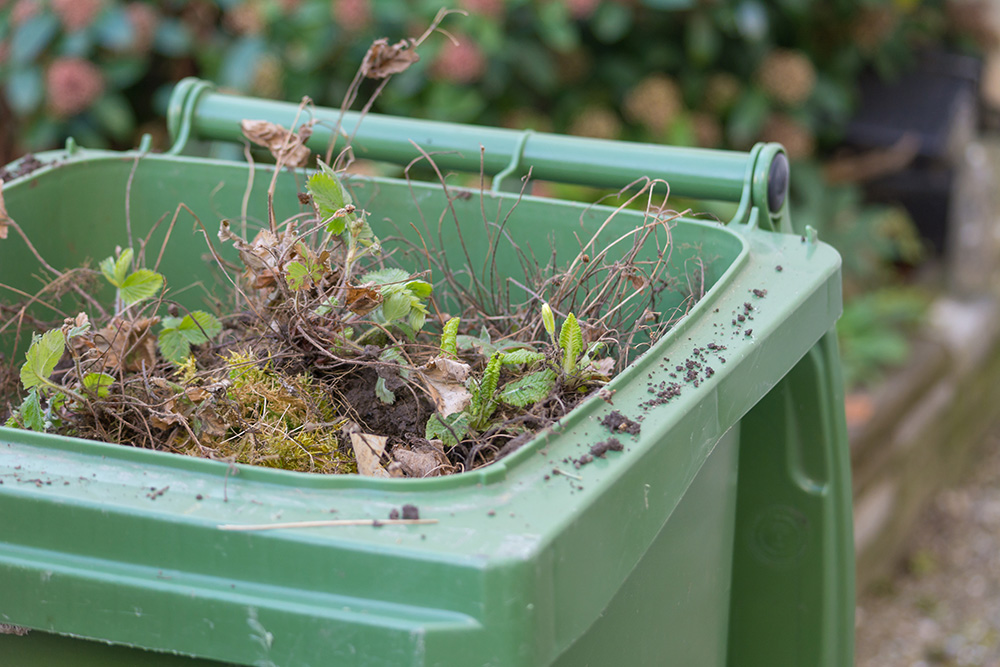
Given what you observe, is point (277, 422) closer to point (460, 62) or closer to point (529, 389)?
point (529, 389)

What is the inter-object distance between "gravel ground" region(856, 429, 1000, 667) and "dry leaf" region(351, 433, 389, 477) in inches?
74.9

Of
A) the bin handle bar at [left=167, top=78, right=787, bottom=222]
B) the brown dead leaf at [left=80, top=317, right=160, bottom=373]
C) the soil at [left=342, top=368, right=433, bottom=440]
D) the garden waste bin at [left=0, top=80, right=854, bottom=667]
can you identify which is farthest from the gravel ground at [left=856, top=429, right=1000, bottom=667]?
the brown dead leaf at [left=80, top=317, right=160, bottom=373]

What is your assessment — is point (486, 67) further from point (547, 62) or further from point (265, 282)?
point (265, 282)

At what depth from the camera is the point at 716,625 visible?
4.52 feet

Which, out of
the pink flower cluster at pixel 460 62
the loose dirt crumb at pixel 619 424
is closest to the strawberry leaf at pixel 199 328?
the loose dirt crumb at pixel 619 424

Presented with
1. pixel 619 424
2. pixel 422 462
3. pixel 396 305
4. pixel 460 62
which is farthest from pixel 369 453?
pixel 460 62

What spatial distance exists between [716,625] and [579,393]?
442 millimetres

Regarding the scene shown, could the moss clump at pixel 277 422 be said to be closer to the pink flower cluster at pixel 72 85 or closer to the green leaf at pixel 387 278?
the green leaf at pixel 387 278

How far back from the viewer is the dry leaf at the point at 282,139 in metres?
1.45

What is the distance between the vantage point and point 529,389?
3.58ft

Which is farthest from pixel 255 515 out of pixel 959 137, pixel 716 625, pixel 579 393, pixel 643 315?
pixel 959 137

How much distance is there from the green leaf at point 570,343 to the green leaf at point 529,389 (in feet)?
0.07

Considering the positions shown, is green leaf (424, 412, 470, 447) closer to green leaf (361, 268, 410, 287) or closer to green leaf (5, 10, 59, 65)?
green leaf (361, 268, 410, 287)

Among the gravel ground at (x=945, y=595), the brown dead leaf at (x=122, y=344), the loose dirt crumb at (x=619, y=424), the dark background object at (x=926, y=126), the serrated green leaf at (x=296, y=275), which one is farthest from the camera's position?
the dark background object at (x=926, y=126)
